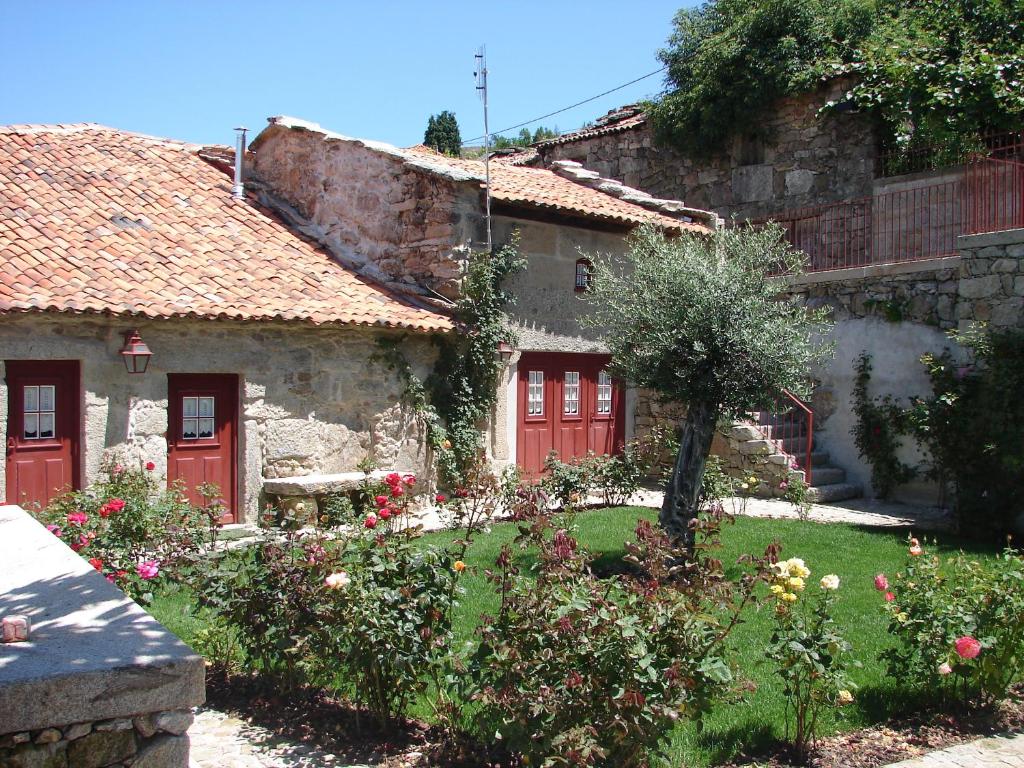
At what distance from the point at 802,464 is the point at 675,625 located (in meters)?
9.56

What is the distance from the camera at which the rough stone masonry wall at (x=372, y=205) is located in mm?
10866

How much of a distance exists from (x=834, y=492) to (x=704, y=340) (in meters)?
5.61

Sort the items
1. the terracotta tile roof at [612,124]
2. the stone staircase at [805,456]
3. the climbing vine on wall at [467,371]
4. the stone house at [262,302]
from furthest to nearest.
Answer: the terracotta tile roof at [612,124], the stone staircase at [805,456], the climbing vine on wall at [467,371], the stone house at [262,302]

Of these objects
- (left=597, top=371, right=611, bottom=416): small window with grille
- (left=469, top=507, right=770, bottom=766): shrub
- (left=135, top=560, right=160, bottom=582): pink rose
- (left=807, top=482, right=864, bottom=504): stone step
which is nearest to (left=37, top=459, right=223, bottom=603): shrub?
(left=135, top=560, right=160, bottom=582): pink rose

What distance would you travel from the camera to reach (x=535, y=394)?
40.3 feet

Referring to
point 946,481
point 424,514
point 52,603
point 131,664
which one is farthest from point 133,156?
point 946,481

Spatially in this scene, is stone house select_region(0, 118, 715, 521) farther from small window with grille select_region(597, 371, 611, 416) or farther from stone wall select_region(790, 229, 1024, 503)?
stone wall select_region(790, 229, 1024, 503)

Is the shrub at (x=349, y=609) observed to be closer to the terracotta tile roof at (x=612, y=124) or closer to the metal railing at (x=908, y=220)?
the metal railing at (x=908, y=220)

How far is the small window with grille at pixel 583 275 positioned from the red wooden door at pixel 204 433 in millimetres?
5201

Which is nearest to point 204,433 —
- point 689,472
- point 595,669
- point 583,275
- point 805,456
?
point 689,472

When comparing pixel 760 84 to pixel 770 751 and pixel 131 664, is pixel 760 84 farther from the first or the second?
pixel 131 664

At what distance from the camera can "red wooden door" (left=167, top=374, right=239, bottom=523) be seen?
9.04 m

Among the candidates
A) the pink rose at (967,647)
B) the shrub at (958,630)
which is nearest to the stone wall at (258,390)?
the shrub at (958,630)

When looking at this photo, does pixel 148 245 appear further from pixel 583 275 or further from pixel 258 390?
pixel 583 275
